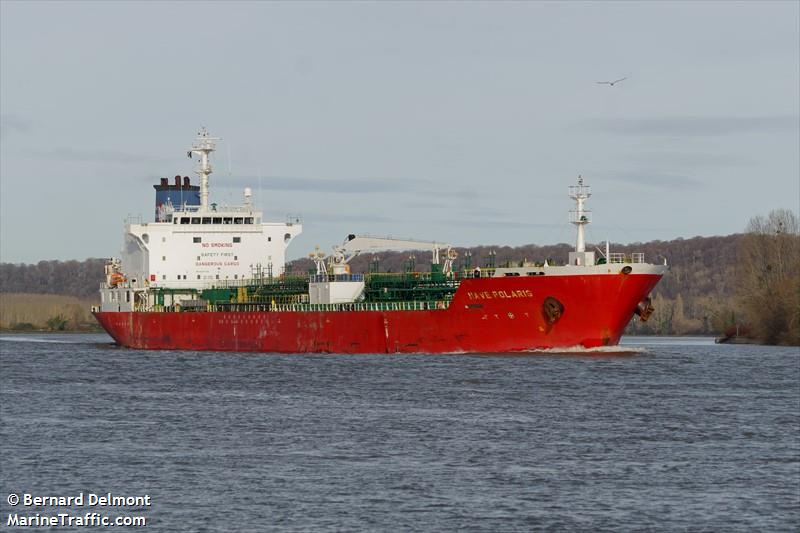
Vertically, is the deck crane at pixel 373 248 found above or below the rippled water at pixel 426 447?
above

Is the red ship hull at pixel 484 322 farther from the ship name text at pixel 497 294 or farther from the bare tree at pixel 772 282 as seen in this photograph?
the bare tree at pixel 772 282

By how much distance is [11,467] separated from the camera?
27.3m

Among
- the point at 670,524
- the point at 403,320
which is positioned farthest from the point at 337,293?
the point at 670,524

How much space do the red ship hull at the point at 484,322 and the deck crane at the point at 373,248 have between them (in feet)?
12.2

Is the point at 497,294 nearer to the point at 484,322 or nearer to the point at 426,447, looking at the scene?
the point at 484,322

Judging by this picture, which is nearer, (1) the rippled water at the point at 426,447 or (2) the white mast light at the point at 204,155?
(1) the rippled water at the point at 426,447

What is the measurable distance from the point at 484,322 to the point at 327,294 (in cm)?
1201

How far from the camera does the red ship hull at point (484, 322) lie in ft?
175

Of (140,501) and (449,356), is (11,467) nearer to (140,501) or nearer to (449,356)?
(140,501)

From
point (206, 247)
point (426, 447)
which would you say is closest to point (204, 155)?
point (206, 247)

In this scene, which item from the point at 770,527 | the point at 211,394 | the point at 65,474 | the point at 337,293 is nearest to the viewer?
the point at 770,527

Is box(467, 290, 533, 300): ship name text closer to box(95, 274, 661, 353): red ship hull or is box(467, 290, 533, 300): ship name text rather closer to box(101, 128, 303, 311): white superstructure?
box(95, 274, 661, 353): red ship hull

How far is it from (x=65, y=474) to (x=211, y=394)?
16947 millimetres

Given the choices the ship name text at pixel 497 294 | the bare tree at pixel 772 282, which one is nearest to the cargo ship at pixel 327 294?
the ship name text at pixel 497 294
